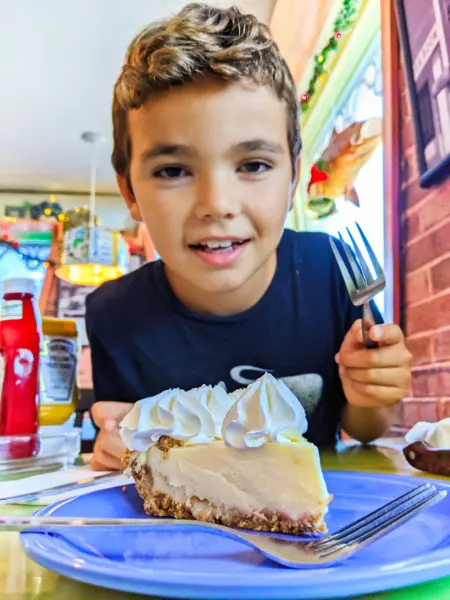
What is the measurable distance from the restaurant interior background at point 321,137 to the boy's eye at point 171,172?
22.9 inches

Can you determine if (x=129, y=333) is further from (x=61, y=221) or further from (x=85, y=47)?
(x=61, y=221)

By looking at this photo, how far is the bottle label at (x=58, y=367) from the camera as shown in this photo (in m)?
1.16

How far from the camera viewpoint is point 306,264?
1.22 meters

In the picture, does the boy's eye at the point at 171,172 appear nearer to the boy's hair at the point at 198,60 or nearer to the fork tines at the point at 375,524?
the boy's hair at the point at 198,60

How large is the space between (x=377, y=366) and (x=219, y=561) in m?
0.56

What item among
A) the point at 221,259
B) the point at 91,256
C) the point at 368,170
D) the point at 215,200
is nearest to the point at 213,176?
the point at 215,200

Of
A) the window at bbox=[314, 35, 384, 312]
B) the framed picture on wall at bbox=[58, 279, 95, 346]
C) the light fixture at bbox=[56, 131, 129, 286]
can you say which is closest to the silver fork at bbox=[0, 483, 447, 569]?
the window at bbox=[314, 35, 384, 312]

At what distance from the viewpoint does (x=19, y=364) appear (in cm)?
102

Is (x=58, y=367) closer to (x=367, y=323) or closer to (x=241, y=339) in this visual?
(x=241, y=339)

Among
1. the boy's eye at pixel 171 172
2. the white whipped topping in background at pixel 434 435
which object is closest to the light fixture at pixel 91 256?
the boy's eye at pixel 171 172

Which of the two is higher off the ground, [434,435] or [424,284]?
[424,284]

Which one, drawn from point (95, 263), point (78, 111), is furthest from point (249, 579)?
point (78, 111)

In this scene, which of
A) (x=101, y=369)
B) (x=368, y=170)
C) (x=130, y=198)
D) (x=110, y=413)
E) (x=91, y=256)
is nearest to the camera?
(x=110, y=413)

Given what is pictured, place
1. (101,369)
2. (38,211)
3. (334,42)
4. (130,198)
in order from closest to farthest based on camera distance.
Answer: (130,198)
(101,369)
(334,42)
(38,211)
